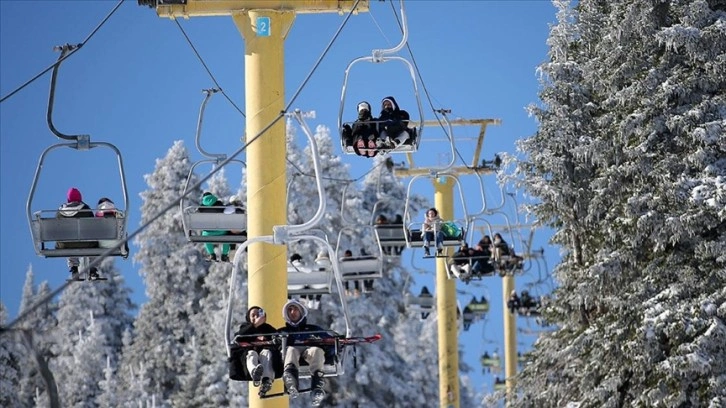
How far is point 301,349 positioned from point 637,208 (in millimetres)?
10634

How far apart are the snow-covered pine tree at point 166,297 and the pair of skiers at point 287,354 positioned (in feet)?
111

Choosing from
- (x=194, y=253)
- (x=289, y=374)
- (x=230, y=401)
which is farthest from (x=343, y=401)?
(x=289, y=374)

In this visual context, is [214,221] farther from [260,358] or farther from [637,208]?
[637,208]

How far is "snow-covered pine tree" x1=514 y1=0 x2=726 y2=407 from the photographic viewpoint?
76.9 feet

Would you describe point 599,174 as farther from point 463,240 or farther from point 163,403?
point 163,403

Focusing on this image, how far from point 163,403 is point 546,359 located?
2418 centimetres

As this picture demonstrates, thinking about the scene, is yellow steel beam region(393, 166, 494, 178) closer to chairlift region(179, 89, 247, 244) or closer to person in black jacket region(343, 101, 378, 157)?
person in black jacket region(343, 101, 378, 157)

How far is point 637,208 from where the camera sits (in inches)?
972

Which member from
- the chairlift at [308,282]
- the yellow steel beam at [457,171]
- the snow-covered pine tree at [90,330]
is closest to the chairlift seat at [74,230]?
the chairlift at [308,282]

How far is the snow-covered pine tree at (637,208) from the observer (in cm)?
2344

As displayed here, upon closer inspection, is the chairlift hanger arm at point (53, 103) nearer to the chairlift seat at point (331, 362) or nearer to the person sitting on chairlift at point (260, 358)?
the person sitting on chairlift at point (260, 358)

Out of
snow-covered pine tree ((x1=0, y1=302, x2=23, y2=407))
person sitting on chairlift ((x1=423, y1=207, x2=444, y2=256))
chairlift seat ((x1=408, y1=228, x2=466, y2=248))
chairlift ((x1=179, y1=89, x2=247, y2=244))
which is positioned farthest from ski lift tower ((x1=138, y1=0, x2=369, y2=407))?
snow-covered pine tree ((x1=0, y1=302, x2=23, y2=407))

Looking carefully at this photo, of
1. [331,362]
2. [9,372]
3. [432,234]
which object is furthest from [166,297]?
[331,362]

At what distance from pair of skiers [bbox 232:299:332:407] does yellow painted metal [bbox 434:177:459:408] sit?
20.0 m
